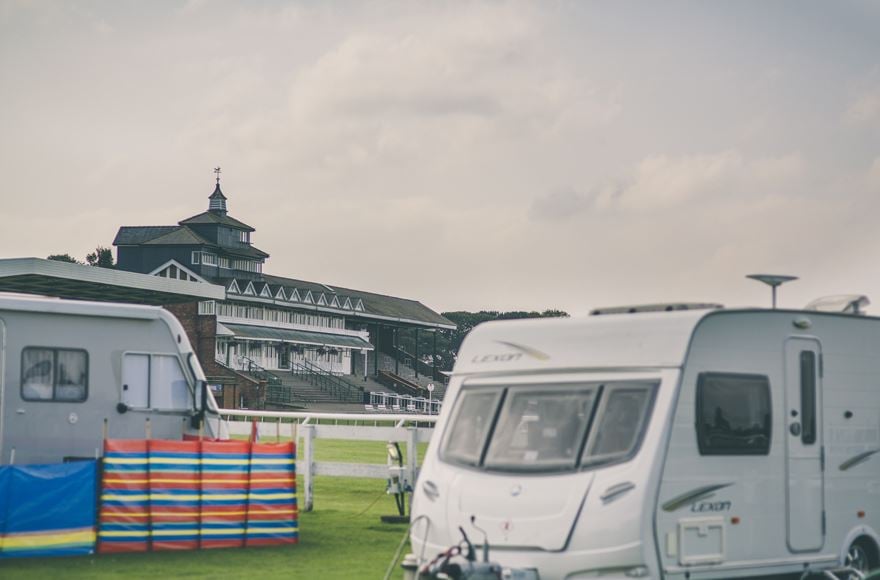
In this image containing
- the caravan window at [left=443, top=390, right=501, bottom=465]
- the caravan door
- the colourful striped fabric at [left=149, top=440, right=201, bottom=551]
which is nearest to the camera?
Answer: the caravan window at [left=443, top=390, right=501, bottom=465]

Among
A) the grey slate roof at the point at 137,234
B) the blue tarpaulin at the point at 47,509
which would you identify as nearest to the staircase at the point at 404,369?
the grey slate roof at the point at 137,234

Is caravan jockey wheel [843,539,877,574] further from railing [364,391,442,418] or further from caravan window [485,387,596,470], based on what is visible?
railing [364,391,442,418]

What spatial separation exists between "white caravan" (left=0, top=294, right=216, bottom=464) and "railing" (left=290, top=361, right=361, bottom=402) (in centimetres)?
6179

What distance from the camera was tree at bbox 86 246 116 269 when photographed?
106 meters

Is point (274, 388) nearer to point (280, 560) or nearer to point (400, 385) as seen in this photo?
point (400, 385)

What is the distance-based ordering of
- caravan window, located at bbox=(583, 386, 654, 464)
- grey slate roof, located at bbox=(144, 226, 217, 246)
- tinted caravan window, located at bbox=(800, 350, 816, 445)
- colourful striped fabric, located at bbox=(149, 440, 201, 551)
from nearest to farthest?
caravan window, located at bbox=(583, 386, 654, 464)
tinted caravan window, located at bbox=(800, 350, 816, 445)
colourful striped fabric, located at bbox=(149, 440, 201, 551)
grey slate roof, located at bbox=(144, 226, 217, 246)

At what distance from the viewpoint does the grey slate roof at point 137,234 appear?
95.0 meters

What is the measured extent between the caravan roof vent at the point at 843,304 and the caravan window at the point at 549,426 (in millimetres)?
3342

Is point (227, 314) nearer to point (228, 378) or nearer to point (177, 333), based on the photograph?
point (228, 378)

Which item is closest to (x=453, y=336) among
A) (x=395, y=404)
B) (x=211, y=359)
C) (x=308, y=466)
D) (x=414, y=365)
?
(x=414, y=365)

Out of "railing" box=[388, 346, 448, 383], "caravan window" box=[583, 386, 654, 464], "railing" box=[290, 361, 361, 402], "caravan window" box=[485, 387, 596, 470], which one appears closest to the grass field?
"caravan window" box=[485, 387, 596, 470]

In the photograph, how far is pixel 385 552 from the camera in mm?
16297

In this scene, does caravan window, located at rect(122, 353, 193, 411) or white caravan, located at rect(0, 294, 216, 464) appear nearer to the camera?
white caravan, located at rect(0, 294, 216, 464)

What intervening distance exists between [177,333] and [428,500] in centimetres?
718
